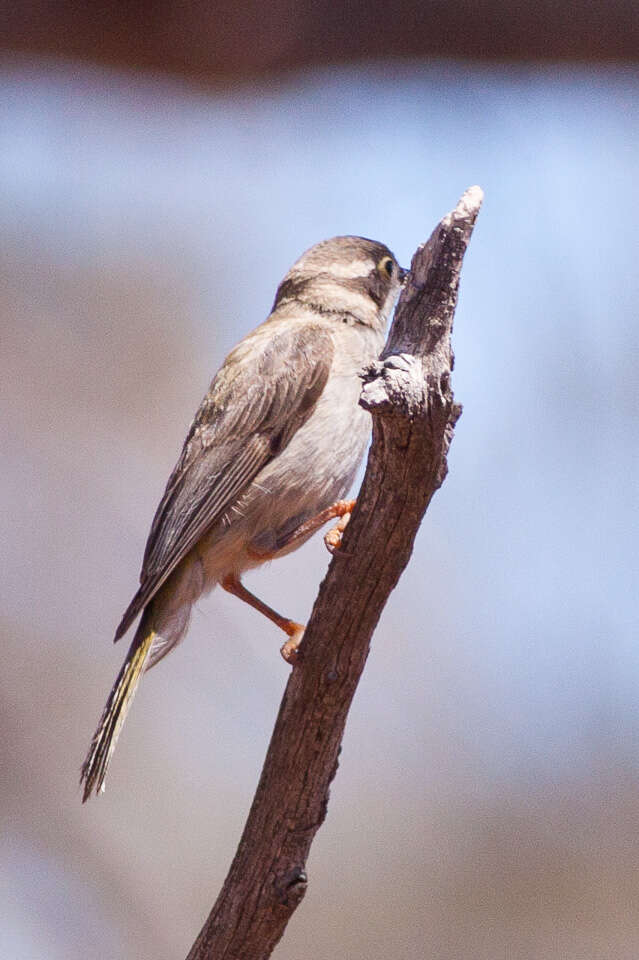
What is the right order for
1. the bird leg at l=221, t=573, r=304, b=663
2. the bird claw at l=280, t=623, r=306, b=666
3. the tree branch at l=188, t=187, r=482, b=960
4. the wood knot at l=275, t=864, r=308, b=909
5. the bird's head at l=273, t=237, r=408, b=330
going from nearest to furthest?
the tree branch at l=188, t=187, r=482, b=960 → the wood knot at l=275, t=864, r=308, b=909 → the bird claw at l=280, t=623, r=306, b=666 → the bird leg at l=221, t=573, r=304, b=663 → the bird's head at l=273, t=237, r=408, b=330

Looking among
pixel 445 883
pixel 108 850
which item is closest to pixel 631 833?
pixel 445 883

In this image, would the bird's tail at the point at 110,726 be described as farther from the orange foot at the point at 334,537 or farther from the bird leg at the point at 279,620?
the orange foot at the point at 334,537

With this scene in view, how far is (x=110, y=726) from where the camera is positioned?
282 centimetres

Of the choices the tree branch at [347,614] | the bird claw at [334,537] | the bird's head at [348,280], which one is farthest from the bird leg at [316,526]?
the bird's head at [348,280]

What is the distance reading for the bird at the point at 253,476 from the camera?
3.13 meters

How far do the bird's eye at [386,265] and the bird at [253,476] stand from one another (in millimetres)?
560

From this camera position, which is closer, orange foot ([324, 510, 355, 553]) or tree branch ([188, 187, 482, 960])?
tree branch ([188, 187, 482, 960])

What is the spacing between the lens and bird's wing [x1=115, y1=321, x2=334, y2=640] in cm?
314

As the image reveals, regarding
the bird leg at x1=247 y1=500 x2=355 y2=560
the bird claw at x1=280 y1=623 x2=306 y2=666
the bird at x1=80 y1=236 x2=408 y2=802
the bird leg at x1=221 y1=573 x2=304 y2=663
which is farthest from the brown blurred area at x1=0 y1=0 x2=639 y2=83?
the bird claw at x1=280 y1=623 x2=306 y2=666

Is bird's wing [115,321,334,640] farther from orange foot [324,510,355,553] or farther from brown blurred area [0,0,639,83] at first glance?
brown blurred area [0,0,639,83]

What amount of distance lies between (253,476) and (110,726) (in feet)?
3.10

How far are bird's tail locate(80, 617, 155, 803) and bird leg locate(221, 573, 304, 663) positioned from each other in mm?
426

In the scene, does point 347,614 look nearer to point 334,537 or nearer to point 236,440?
point 334,537

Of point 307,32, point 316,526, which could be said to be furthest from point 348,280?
point 307,32
